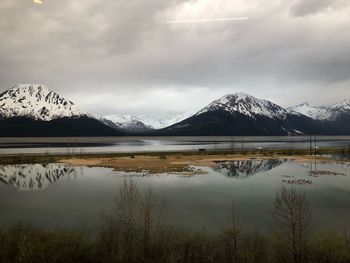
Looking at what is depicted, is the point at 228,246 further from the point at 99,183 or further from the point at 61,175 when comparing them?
the point at 61,175

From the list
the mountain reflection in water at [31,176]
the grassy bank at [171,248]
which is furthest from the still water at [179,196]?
the grassy bank at [171,248]

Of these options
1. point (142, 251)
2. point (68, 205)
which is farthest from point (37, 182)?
point (142, 251)

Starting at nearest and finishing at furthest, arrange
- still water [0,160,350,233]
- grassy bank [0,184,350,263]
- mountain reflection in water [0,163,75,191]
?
1. grassy bank [0,184,350,263]
2. still water [0,160,350,233]
3. mountain reflection in water [0,163,75,191]

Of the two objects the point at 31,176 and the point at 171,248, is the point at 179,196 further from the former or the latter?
the point at 31,176

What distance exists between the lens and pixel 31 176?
288 ft

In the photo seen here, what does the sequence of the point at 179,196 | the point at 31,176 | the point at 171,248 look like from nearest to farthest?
1. the point at 171,248
2. the point at 179,196
3. the point at 31,176

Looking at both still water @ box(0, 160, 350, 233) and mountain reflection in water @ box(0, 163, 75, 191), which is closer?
still water @ box(0, 160, 350, 233)

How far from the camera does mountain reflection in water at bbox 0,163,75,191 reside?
73812mm

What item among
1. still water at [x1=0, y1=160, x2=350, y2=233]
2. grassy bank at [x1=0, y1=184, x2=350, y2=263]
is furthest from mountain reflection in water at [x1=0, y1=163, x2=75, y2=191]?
grassy bank at [x1=0, y1=184, x2=350, y2=263]

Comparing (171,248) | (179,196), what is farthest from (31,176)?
(171,248)

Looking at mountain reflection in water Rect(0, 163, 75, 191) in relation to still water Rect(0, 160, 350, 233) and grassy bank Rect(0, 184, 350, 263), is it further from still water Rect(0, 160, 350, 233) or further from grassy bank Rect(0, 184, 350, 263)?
grassy bank Rect(0, 184, 350, 263)

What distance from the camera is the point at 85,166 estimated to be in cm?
10969

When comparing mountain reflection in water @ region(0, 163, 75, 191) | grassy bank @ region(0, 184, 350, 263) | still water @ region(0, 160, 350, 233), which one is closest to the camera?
grassy bank @ region(0, 184, 350, 263)

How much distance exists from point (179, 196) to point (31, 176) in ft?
155
